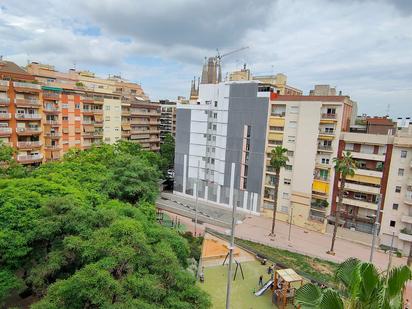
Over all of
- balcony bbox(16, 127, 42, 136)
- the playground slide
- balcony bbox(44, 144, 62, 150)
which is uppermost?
balcony bbox(16, 127, 42, 136)

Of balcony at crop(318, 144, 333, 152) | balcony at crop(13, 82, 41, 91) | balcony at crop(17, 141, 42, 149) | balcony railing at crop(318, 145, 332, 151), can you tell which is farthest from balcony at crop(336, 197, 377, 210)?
balcony at crop(13, 82, 41, 91)

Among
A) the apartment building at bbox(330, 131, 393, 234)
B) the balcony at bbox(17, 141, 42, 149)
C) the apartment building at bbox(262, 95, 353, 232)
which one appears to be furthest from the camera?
the balcony at bbox(17, 141, 42, 149)

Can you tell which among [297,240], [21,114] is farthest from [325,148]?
[21,114]

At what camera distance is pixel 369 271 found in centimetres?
725

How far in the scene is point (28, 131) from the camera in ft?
164

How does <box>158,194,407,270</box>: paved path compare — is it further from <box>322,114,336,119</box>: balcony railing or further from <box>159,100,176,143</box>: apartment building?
<box>159,100,176,143</box>: apartment building

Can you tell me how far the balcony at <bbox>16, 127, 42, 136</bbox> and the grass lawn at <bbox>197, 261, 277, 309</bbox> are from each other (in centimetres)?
3840

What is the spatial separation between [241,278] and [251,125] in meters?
29.0

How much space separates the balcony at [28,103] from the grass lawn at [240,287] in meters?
40.4

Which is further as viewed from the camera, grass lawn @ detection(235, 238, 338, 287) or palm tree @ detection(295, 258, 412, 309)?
grass lawn @ detection(235, 238, 338, 287)

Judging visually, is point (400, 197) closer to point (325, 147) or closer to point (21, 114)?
point (325, 147)

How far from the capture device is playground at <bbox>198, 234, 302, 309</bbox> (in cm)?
2722

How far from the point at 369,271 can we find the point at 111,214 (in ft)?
50.5

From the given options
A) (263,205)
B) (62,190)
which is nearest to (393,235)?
(263,205)
